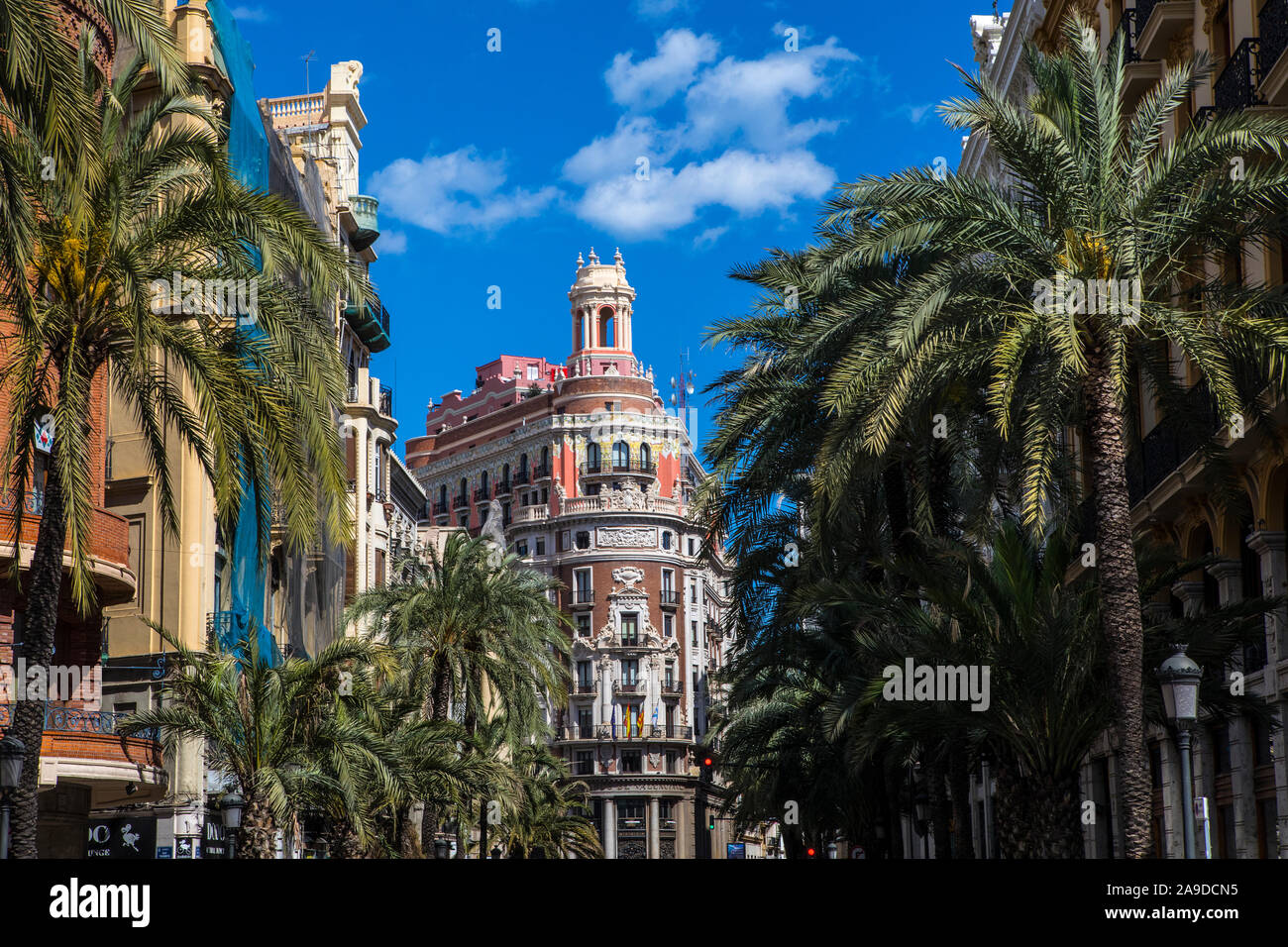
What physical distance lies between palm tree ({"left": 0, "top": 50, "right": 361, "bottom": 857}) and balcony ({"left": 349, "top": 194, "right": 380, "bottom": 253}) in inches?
1966

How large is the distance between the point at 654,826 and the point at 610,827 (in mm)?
3446

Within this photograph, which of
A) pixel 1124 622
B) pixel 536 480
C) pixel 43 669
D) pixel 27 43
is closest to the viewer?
pixel 27 43

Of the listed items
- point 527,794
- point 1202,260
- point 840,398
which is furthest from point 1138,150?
point 527,794

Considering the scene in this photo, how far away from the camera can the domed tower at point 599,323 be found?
429 feet

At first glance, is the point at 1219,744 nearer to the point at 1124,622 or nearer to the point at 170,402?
the point at 1124,622

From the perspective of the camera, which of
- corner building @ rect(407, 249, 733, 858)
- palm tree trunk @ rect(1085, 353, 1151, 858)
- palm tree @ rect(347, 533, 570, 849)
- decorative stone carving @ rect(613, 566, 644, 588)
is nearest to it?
palm tree trunk @ rect(1085, 353, 1151, 858)

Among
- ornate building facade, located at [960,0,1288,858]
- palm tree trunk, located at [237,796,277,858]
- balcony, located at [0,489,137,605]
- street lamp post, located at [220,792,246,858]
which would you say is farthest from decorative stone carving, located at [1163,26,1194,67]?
street lamp post, located at [220,792,246,858]

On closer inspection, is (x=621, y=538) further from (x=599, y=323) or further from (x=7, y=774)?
(x=7, y=774)

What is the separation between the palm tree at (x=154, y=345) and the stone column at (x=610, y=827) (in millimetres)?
99924

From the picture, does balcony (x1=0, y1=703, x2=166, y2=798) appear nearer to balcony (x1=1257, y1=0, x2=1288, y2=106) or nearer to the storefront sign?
the storefront sign

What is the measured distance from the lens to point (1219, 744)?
98.9 ft

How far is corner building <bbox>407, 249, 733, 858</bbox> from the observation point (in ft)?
399
